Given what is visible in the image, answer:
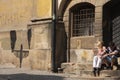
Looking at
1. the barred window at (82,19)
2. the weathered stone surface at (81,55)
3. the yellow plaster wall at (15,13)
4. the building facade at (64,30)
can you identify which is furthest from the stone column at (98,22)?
the yellow plaster wall at (15,13)

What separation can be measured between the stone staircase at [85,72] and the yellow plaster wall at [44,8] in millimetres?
2479

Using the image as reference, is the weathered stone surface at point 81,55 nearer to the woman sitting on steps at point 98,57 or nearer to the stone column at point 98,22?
the stone column at point 98,22

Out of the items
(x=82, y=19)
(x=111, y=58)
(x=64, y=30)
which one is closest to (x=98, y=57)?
(x=111, y=58)

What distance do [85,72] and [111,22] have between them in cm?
275

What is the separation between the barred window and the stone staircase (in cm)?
164

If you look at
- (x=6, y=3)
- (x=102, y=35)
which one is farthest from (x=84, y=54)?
(x=6, y=3)

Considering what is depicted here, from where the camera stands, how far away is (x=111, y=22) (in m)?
16.7

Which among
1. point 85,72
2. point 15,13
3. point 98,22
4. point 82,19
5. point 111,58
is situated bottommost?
point 85,72

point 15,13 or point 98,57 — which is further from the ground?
point 15,13

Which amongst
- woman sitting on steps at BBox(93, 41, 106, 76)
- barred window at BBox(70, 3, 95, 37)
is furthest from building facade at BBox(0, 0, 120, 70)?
woman sitting on steps at BBox(93, 41, 106, 76)

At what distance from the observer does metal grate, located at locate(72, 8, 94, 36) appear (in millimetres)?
17203

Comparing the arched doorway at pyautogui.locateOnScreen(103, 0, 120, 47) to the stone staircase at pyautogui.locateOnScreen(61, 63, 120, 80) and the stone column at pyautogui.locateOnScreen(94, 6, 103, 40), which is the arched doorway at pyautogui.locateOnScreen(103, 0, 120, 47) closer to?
the stone column at pyautogui.locateOnScreen(94, 6, 103, 40)

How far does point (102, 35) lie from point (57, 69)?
2.52m

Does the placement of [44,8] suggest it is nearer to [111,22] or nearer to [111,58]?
[111,22]
